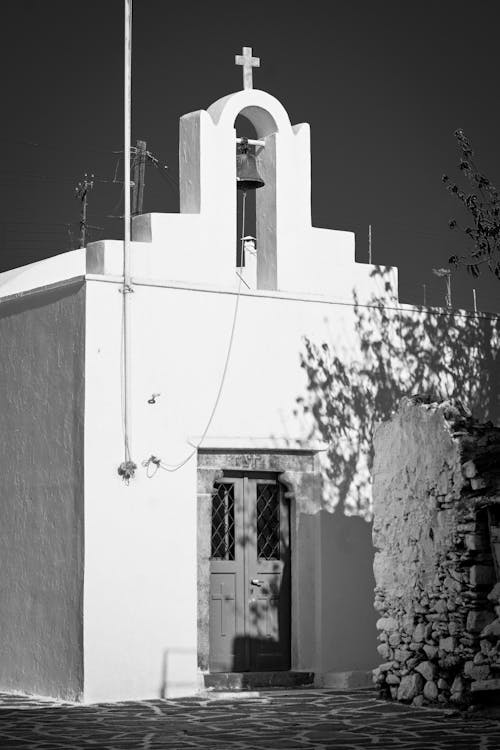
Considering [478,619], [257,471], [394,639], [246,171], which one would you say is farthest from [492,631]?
[246,171]

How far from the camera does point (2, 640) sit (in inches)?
524

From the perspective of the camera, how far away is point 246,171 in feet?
45.6

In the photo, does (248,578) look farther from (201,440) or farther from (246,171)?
(246,171)

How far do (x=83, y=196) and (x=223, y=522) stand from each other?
7.94 metres

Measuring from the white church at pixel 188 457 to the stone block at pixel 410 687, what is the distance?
143 centimetres

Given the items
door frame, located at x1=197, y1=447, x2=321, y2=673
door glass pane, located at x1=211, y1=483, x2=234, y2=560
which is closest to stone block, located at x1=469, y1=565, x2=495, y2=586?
door frame, located at x1=197, y1=447, x2=321, y2=673

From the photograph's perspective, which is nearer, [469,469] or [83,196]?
[469,469]

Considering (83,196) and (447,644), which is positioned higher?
(83,196)

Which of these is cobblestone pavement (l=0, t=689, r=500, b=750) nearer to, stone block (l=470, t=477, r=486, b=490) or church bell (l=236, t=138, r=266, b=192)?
stone block (l=470, t=477, r=486, b=490)

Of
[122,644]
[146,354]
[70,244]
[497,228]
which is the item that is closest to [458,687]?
[122,644]

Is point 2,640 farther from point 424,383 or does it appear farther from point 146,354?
point 424,383

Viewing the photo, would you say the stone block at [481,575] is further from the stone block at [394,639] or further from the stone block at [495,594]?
the stone block at [394,639]

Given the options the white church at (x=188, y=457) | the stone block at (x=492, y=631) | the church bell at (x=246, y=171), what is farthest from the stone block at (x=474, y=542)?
the church bell at (x=246, y=171)

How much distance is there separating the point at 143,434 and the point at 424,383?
341 centimetres
